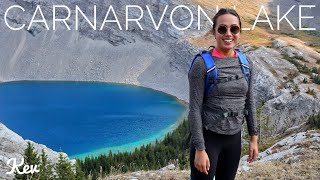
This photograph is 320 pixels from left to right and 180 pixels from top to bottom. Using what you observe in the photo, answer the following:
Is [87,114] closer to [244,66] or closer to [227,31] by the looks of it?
[244,66]

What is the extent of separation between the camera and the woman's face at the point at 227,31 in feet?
20.0

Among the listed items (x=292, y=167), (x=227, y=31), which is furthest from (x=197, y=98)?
(x=292, y=167)

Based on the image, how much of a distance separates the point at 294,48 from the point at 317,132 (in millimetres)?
76164

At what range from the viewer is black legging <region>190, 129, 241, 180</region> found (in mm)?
6270

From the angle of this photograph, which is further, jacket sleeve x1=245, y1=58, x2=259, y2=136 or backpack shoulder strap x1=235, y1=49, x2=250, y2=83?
jacket sleeve x1=245, y1=58, x2=259, y2=136

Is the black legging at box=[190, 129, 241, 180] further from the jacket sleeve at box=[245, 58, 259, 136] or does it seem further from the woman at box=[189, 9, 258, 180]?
the jacket sleeve at box=[245, 58, 259, 136]

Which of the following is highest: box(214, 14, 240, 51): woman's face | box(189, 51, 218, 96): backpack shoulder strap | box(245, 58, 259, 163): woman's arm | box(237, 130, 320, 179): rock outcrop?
box(214, 14, 240, 51): woman's face

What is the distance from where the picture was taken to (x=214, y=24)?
20.6 ft

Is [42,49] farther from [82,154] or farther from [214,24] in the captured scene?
[214,24]

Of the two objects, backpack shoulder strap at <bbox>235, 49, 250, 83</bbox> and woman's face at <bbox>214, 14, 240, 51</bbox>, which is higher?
woman's face at <bbox>214, 14, 240, 51</bbox>

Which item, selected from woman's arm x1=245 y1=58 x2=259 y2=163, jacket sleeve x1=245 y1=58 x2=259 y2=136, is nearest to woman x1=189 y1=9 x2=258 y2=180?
jacket sleeve x1=245 y1=58 x2=259 y2=136

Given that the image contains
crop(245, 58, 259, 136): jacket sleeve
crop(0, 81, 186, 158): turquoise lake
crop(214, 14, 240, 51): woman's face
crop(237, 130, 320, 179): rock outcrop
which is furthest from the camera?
crop(0, 81, 186, 158): turquoise lake

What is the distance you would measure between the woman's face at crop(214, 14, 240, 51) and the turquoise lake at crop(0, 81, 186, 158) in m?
50.1

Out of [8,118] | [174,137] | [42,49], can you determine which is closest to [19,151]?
[174,137]
